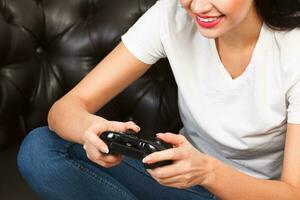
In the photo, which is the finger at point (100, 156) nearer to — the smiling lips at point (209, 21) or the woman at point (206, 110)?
the woman at point (206, 110)

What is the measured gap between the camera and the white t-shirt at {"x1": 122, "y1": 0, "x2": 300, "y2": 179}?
2.92 feet

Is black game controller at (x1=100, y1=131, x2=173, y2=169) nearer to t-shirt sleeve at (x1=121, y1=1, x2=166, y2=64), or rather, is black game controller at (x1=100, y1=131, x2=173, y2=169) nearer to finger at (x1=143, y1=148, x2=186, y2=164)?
finger at (x1=143, y1=148, x2=186, y2=164)

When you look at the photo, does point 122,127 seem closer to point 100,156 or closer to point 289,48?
point 100,156

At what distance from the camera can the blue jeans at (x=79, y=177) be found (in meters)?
0.98

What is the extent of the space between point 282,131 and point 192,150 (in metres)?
0.25

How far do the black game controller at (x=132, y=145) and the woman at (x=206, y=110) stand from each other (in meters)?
0.02

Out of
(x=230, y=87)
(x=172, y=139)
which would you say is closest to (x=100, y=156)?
(x=172, y=139)

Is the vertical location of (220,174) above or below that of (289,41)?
below

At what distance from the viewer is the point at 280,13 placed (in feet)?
2.93

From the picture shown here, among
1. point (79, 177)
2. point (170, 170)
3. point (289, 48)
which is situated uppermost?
point (289, 48)

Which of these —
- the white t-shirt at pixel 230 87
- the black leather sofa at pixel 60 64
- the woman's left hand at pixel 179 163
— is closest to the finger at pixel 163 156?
the woman's left hand at pixel 179 163

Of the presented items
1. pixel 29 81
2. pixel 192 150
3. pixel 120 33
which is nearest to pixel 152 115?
pixel 120 33

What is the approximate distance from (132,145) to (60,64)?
53cm

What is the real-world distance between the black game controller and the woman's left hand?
0.03ft
